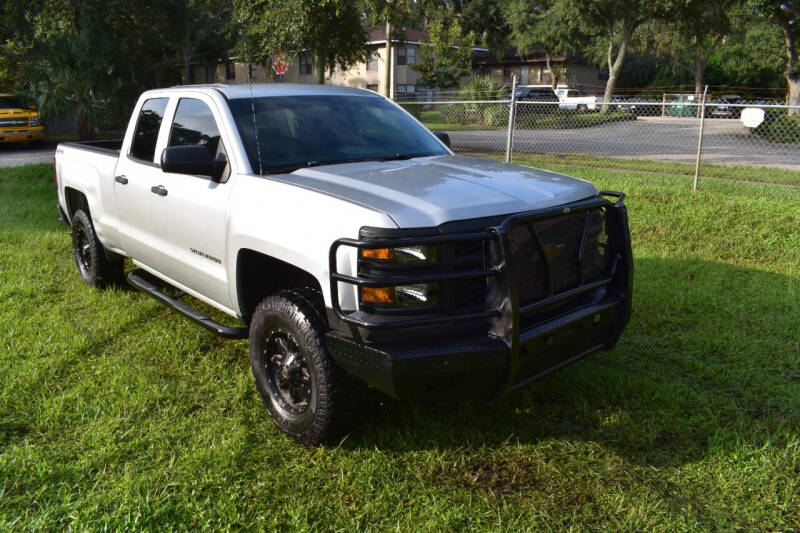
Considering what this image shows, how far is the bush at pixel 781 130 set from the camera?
51.5ft

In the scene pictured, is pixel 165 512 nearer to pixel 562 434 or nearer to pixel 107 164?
pixel 562 434

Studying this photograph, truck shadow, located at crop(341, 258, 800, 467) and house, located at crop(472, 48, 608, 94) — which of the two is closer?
truck shadow, located at crop(341, 258, 800, 467)

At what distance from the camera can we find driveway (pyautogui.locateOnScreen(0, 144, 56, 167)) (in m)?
17.9

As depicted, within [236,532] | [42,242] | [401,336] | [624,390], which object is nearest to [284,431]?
[236,532]

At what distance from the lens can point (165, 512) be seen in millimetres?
2873

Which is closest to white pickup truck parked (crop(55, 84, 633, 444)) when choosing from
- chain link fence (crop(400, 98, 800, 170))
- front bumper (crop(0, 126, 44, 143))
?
chain link fence (crop(400, 98, 800, 170))

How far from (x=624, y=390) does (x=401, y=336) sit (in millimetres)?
1864

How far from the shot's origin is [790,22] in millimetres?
27422

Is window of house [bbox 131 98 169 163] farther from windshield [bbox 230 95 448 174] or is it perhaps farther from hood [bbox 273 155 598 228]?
hood [bbox 273 155 598 228]

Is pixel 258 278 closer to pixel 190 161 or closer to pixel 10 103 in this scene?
pixel 190 161

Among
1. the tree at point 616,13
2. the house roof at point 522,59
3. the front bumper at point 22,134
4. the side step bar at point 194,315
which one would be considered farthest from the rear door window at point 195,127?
the house roof at point 522,59

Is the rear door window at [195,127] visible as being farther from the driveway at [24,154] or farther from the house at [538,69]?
the house at [538,69]

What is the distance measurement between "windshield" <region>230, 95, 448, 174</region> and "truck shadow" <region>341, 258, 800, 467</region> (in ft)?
4.94

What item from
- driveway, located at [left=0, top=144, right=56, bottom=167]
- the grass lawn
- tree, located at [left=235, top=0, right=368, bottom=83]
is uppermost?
tree, located at [left=235, top=0, right=368, bottom=83]
